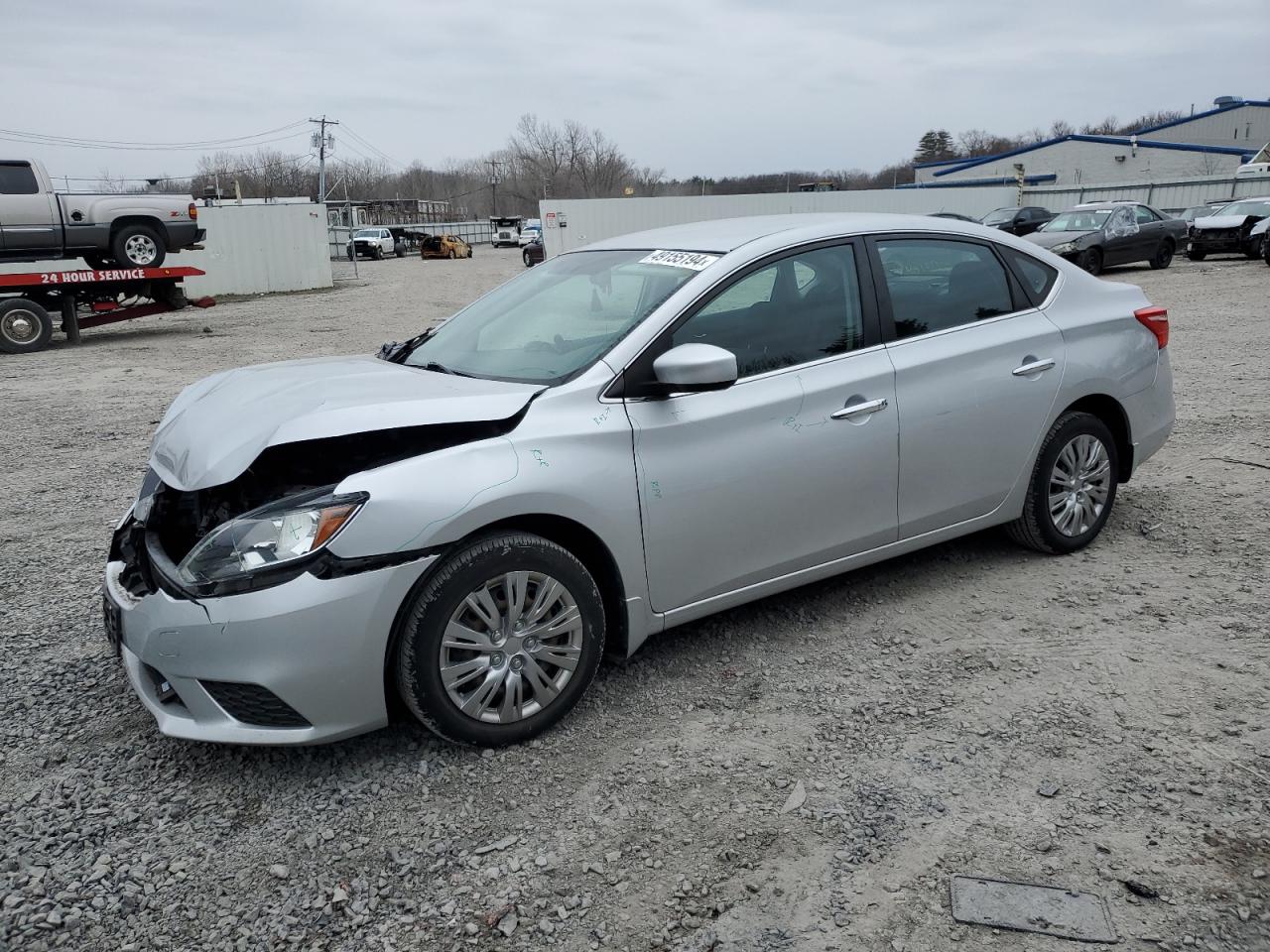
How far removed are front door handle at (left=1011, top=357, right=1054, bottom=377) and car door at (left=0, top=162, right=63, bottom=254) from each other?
17.5 meters

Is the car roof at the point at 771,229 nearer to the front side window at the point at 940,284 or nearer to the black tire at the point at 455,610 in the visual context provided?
the front side window at the point at 940,284

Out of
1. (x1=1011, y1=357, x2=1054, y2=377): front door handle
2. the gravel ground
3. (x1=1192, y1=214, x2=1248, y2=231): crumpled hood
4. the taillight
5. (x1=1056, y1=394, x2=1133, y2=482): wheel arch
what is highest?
(x1=1192, y1=214, x2=1248, y2=231): crumpled hood

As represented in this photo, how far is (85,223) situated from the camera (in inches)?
679

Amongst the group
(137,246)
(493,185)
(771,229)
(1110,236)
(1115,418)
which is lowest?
(1115,418)

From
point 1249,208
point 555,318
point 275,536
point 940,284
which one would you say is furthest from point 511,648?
point 1249,208

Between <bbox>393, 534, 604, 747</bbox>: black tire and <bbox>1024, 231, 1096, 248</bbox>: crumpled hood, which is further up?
<bbox>1024, 231, 1096, 248</bbox>: crumpled hood

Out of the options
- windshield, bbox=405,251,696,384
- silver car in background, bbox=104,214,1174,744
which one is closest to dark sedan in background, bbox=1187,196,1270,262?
silver car in background, bbox=104,214,1174,744

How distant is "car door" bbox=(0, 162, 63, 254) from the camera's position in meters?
16.4

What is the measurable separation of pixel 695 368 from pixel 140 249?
17.9 metres

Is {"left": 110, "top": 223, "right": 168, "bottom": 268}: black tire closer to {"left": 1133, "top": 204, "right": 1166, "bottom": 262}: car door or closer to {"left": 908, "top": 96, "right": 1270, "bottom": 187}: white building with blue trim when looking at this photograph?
{"left": 1133, "top": 204, "right": 1166, "bottom": 262}: car door

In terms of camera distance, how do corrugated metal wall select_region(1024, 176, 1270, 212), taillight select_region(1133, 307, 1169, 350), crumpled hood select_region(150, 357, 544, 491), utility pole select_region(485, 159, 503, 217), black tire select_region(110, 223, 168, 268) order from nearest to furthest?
1. crumpled hood select_region(150, 357, 544, 491)
2. taillight select_region(1133, 307, 1169, 350)
3. black tire select_region(110, 223, 168, 268)
4. corrugated metal wall select_region(1024, 176, 1270, 212)
5. utility pole select_region(485, 159, 503, 217)

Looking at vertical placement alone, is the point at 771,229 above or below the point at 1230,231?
below

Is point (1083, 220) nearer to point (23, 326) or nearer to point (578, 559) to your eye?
point (23, 326)

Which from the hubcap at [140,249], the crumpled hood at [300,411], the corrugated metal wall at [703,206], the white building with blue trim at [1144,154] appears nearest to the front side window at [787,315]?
the crumpled hood at [300,411]
